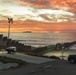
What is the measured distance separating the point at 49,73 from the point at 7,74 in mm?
3185

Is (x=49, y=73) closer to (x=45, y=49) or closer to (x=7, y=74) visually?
(x=7, y=74)

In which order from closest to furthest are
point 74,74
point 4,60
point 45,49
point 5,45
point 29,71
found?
point 74,74
point 29,71
point 4,60
point 5,45
point 45,49

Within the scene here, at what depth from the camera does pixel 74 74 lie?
74.4ft

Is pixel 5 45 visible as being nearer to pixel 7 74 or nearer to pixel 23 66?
pixel 23 66

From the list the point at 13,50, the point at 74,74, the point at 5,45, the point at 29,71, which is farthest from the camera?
the point at 5,45

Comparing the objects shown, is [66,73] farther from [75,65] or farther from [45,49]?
[45,49]

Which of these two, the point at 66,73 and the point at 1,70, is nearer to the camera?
the point at 66,73

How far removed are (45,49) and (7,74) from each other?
37.2 m

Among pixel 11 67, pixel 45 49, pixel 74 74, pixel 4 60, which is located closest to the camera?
pixel 74 74

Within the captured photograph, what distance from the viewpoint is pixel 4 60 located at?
28.7 meters

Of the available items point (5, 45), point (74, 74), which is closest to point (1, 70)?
point (74, 74)

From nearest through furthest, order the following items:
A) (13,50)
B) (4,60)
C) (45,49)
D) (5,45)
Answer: (4,60) < (13,50) < (5,45) < (45,49)

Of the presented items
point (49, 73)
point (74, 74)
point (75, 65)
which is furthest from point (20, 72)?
point (75, 65)

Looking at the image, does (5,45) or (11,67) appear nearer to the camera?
(11,67)
